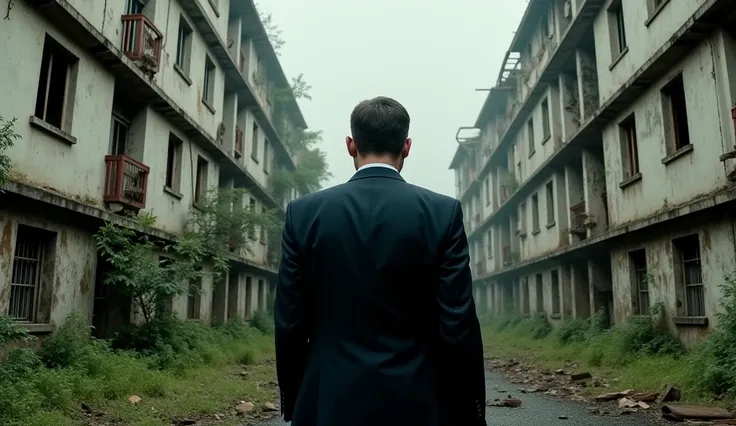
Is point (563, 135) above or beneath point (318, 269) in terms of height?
above

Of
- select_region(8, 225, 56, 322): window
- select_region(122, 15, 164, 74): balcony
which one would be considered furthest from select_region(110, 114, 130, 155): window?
select_region(8, 225, 56, 322): window

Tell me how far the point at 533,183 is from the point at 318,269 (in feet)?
70.3

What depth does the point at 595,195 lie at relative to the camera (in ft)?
54.6

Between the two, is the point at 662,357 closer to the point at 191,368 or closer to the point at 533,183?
the point at 191,368

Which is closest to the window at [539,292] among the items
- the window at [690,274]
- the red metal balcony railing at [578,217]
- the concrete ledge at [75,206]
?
the red metal balcony railing at [578,217]

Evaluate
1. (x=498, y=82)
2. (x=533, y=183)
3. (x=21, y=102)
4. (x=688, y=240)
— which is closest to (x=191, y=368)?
(x=21, y=102)

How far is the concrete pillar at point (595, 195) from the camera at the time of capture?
1646 cm

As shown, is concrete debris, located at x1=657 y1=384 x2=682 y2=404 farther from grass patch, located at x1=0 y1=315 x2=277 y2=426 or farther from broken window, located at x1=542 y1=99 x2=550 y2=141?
broken window, located at x1=542 y1=99 x2=550 y2=141

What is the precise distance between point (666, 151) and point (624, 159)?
2.43 m

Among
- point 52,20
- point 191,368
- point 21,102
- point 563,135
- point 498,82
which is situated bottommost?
point 191,368

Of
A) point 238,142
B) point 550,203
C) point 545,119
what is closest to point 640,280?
point 550,203

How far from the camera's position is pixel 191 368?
1080cm

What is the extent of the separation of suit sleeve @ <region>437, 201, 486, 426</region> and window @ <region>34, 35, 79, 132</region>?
359 inches

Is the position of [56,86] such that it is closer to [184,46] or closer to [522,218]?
[184,46]
